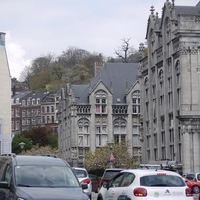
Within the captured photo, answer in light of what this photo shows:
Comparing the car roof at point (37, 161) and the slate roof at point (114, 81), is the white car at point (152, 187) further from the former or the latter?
the slate roof at point (114, 81)

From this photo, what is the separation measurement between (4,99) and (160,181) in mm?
46071

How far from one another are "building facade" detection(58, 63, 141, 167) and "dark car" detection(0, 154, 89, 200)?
69.6 meters

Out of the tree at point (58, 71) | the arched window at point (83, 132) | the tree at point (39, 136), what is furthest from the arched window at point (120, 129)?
the tree at point (58, 71)

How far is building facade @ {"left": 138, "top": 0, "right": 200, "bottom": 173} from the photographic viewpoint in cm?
5781

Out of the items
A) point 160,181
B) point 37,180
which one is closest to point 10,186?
point 37,180

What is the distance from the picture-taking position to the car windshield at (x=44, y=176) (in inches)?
695

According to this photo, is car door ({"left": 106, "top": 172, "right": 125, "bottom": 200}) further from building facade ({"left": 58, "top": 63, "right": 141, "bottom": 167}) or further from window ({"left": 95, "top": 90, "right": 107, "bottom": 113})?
window ({"left": 95, "top": 90, "right": 107, "bottom": 113})

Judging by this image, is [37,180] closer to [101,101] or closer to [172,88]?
[172,88]

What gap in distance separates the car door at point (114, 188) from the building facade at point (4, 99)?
43.7 metres

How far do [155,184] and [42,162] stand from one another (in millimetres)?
3411

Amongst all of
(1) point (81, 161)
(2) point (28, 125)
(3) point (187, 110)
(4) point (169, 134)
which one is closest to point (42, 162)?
(3) point (187, 110)

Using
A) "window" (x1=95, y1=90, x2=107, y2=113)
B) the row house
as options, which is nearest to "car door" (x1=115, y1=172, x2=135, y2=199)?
"window" (x1=95, y1=90, x2=107, y2=113)

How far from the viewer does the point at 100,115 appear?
9088cm

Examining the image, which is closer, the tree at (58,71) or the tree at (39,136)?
the tree at (39,136)
